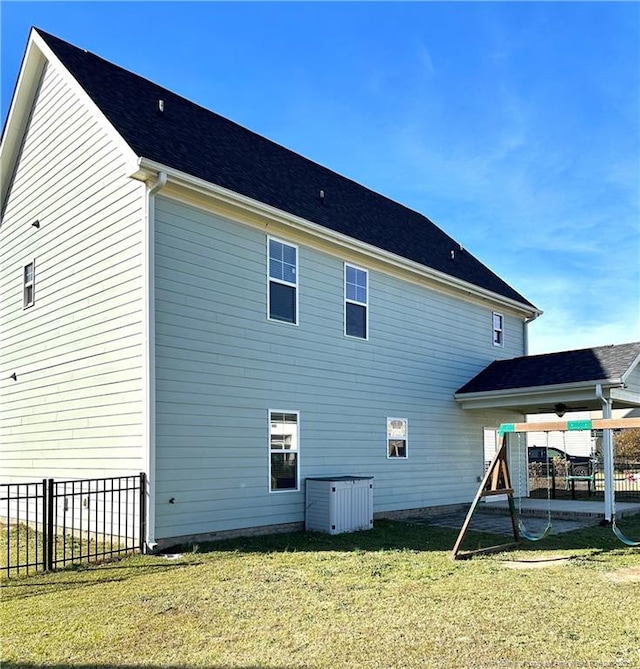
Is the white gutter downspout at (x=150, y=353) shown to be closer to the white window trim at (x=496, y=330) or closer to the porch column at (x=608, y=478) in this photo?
the porch column at (x=608, y=478)

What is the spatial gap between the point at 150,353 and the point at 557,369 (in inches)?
392

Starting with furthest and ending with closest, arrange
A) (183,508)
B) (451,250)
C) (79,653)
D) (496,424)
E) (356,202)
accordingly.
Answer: (451,250) < (496,424) < (356,202) < (183,508) < (79,653)

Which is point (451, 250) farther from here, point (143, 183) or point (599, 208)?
point (143, 183)

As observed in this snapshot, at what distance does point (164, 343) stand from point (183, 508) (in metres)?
2.45

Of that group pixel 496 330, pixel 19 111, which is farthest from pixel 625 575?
pixel 19 111

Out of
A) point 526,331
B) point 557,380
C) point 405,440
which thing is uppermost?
point 526,331

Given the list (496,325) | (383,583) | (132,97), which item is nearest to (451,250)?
(496,325)

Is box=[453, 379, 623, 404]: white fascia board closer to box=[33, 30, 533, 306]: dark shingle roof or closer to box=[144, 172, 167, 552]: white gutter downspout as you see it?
box=[33, 30, 533, 306]: dark shingle roof

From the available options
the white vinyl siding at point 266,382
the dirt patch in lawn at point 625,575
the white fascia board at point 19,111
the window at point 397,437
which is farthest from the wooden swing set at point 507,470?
the white fascia board at point 19,111

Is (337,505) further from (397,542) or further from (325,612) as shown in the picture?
(325,612)

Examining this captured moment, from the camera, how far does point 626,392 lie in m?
13.1

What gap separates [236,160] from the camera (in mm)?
12086

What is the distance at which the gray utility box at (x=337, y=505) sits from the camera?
10781mm

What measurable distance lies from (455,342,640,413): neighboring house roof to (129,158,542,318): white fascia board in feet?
7.35
